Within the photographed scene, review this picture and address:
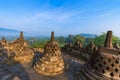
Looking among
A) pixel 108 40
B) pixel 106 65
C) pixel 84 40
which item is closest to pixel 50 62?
pixel 106 65

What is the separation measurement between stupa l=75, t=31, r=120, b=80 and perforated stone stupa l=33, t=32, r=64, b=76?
13.9ft

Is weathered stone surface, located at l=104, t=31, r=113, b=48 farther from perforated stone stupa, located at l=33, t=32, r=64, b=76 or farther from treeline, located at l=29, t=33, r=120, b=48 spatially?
treeline, located at l=29, t=33, r=120, b=48

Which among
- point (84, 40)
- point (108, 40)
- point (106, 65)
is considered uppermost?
point (108, 40)

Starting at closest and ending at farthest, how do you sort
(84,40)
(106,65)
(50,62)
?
(106,65) → (50,62) → (84,40)

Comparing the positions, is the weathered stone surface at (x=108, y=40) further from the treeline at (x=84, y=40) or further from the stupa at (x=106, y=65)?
the treeline at (x=84, y=40)

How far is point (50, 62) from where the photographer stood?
1731 cm

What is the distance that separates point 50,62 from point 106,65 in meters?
7.11

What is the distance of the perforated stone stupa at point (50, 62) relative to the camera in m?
16.9

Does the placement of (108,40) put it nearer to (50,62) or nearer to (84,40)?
(50,62)

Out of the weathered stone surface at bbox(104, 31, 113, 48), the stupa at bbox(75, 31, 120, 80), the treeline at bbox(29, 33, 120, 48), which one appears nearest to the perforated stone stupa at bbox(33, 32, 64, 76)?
the stupa at bbox(75, 31, 120, 80)

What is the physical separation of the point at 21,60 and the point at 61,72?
318 inches

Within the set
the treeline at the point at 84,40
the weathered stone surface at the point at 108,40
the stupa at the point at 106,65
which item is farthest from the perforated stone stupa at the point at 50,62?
the treeline at the point at 84,40

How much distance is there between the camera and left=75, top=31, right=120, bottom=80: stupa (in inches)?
504

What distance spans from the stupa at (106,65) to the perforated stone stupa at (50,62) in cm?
Result: 423
